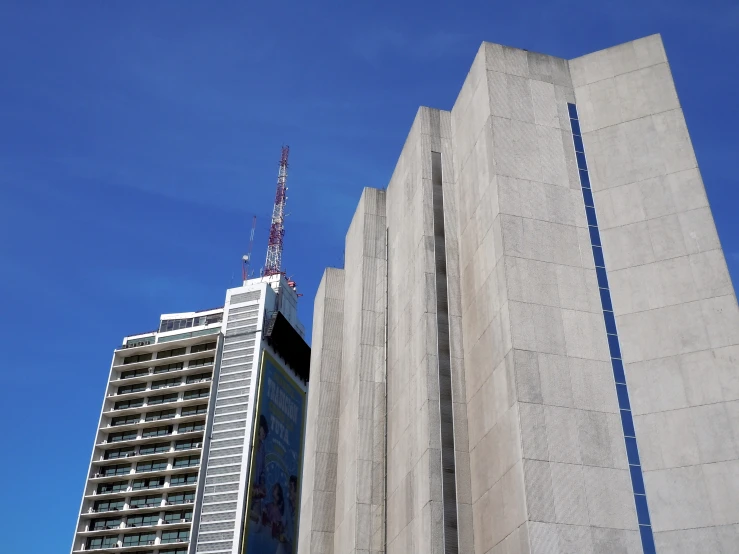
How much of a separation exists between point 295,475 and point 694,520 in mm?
97696

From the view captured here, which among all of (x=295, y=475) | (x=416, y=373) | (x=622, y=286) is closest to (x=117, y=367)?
(x=295, y=475)

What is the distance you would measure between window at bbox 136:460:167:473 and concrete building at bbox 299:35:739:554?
77.0m

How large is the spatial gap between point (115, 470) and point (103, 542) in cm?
1047

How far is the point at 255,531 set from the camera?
362ft

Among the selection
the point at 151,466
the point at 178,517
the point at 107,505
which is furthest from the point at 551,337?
the point at 107,505

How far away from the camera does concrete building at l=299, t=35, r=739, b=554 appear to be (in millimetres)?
33219

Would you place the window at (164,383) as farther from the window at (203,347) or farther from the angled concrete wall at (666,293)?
the angled concrete wall at (666,293)

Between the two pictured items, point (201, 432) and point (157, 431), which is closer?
point (201, 432)

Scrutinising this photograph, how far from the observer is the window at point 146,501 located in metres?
118

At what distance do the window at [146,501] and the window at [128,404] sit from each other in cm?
1434

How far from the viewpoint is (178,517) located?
115312 mm

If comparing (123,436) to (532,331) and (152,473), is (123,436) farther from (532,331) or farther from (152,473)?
(532,331)

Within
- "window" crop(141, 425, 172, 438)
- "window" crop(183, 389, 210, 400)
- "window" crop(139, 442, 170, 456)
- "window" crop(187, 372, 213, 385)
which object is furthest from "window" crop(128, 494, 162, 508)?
"window" crop(187, 372, 213, 385)

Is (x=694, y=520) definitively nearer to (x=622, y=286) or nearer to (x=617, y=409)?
(x=617, y=409)
